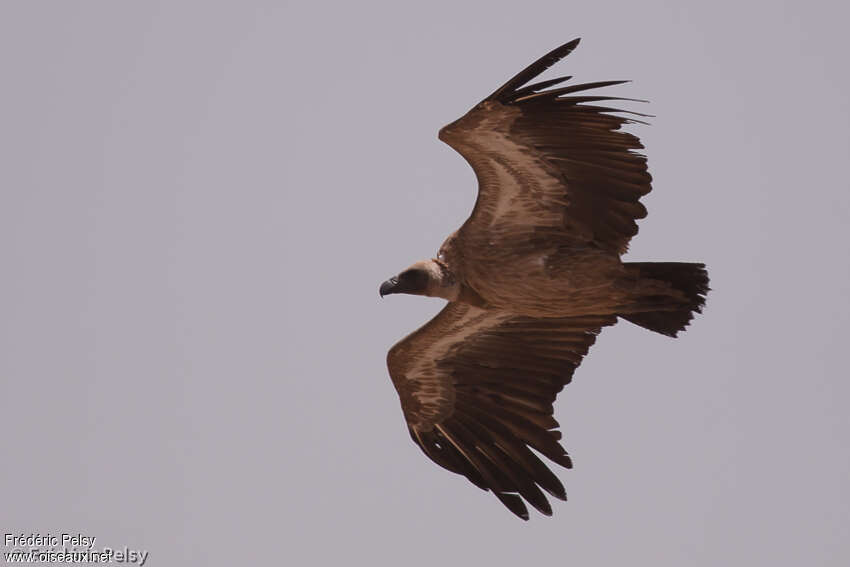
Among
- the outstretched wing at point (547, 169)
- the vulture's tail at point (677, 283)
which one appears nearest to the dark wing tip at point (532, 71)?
the outstretched wing at point (547, 169)

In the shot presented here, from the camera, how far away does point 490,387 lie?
1491 centimetres

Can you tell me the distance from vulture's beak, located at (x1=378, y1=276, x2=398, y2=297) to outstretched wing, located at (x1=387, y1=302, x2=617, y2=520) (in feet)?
2.33

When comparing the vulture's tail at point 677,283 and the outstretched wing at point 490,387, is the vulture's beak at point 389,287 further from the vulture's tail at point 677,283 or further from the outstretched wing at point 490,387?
the vulture's tail at point 677,283

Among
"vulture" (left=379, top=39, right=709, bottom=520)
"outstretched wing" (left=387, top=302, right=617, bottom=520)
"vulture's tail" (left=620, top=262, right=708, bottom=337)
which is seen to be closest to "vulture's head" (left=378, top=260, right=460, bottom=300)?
"vulture" (left=379, top=39, right=709, bottom=520)

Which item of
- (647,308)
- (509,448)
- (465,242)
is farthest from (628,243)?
(509,448)

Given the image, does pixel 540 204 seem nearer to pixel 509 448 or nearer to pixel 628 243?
pixel 628 243

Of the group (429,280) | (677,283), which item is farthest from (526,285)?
(677,283)

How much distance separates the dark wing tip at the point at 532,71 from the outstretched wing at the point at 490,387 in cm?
291

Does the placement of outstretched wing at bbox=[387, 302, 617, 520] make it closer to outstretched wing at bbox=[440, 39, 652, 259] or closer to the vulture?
the vulture

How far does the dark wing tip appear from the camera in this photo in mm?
11649

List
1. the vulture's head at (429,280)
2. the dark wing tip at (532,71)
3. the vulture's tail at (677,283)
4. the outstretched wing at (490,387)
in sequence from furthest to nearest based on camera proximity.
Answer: the outstretched wing at (490,387) < the vulture's head at (429,280) < the vulture's tail at (677,283) < the dark wing tip at (532,71)

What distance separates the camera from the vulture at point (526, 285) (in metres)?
12.8

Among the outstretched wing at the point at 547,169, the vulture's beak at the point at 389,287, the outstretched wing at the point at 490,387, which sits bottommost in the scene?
the outstretched wing at the point at 490,387

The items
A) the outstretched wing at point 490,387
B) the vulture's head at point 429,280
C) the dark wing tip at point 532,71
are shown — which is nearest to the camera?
the dark wing tip at point 532,71
